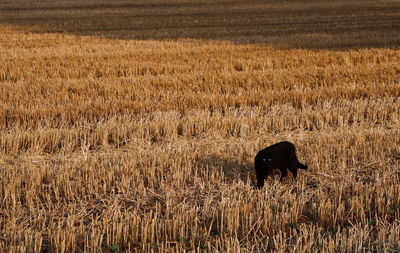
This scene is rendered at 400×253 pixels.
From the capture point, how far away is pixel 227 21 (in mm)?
28828

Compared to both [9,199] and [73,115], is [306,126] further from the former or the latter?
[9,199]

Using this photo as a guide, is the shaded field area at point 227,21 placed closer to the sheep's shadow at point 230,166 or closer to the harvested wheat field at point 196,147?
the harvested wheat field at point 196,147

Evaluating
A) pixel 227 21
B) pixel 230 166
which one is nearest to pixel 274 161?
pixel 230 166

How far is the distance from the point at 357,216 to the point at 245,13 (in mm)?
30505

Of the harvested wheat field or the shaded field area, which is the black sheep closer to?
the harvested wheat field

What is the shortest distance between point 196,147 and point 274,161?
78.5 inches

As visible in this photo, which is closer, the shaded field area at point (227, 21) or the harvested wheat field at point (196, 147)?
the harvested wheat field at point (196, 147)

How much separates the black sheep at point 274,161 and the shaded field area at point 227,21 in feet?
44.2

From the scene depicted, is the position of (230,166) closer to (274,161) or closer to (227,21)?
(274,161)

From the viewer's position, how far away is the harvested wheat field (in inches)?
169

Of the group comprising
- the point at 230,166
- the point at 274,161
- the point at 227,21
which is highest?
the point at 227,21

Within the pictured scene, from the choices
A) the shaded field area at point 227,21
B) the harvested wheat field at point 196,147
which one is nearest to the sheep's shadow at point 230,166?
the harvested wheat field at point 196,147

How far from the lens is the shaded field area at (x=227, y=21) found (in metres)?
21.1

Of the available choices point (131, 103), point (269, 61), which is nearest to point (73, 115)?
point (131, 103)
